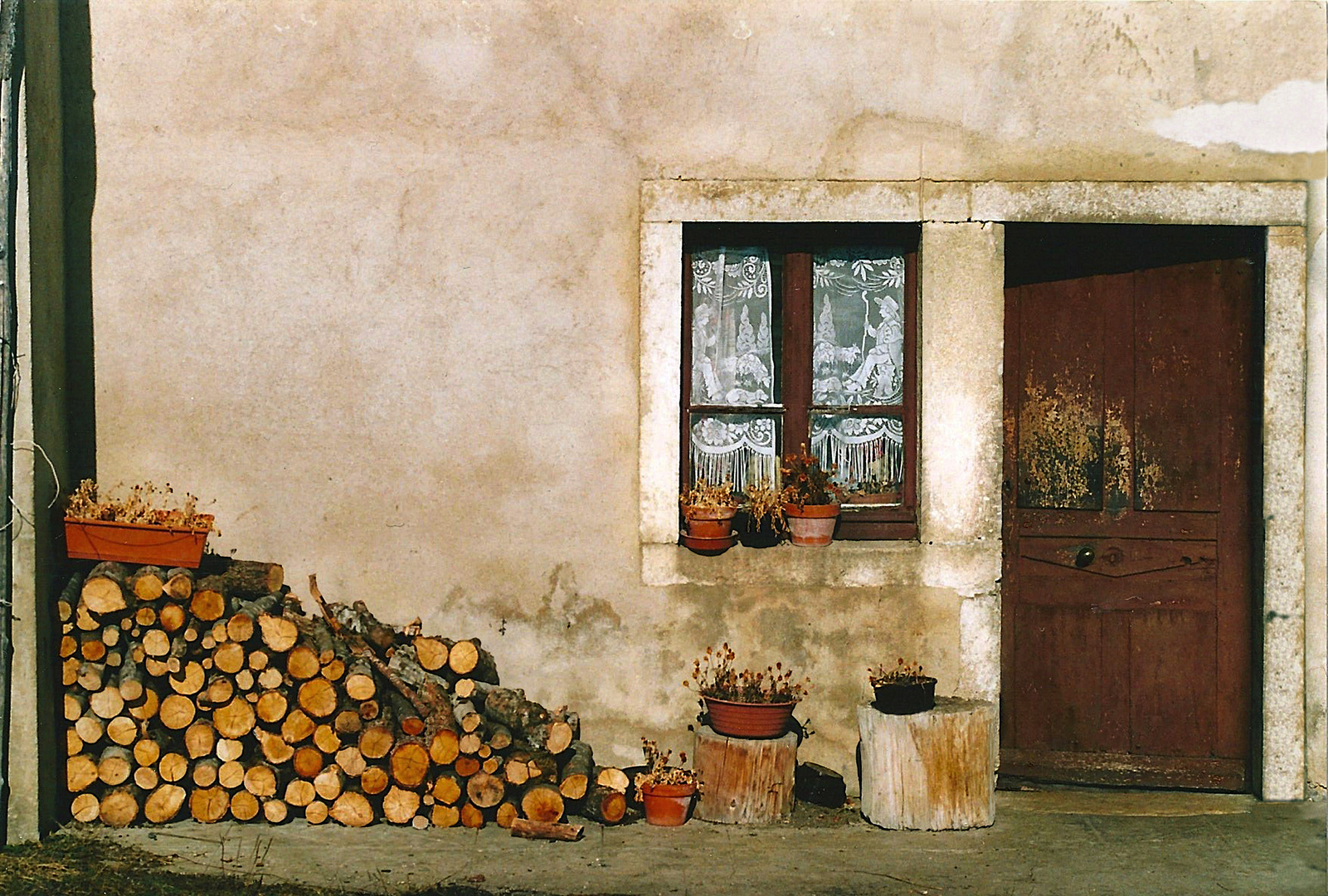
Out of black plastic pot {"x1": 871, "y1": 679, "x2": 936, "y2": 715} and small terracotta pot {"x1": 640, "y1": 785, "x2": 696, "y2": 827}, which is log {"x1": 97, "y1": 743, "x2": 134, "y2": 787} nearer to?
small terracotta pot {"x1": 640, "y1": 785, "x2": 696, "y2": 827}

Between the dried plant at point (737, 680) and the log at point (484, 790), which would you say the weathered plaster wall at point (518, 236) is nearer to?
the dried plant at point (737, 680)

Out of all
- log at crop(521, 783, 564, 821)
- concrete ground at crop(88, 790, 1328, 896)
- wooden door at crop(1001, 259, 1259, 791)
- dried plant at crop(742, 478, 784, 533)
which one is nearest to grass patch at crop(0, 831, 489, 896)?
concrete ground at crop(88, 790, 1328, 896)

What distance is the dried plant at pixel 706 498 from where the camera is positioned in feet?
19.0

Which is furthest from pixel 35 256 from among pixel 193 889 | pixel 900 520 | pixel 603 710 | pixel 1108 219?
pixel 1108 219

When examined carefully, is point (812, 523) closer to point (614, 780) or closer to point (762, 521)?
point (762, 521)

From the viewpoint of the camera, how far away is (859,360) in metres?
5.99

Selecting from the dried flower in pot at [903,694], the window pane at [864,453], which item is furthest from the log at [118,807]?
the window pane at [864,453]

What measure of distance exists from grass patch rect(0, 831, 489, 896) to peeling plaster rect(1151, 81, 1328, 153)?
440cm

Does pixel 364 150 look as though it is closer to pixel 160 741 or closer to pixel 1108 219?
pixel 160 741

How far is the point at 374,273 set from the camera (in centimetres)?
577

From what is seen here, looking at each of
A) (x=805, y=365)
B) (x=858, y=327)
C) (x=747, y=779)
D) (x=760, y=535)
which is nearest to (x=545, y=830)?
(x=747, y=779)

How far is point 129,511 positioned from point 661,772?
2.50 m

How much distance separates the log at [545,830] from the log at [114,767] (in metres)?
1.58

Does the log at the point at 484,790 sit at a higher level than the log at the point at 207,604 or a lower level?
lower
